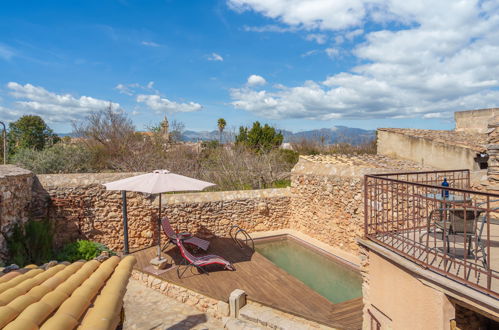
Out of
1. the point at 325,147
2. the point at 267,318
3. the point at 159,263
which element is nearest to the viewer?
the point at 267,318

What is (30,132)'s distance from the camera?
23.5 meters

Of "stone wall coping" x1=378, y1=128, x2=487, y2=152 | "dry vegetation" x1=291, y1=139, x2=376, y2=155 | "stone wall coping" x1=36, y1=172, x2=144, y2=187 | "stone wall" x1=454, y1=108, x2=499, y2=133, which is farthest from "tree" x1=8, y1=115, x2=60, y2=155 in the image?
"stone wall" x1=454, y1=108, x2=499, y2=133

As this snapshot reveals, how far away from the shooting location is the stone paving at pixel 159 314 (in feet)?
21.0

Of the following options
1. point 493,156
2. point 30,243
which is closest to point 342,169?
point 493,156

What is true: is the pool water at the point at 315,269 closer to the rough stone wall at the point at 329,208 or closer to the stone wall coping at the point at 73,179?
the rough stone wall at the point at 329,208

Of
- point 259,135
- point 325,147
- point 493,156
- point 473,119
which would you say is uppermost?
point 473,119

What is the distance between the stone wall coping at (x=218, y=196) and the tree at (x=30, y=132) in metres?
17.9

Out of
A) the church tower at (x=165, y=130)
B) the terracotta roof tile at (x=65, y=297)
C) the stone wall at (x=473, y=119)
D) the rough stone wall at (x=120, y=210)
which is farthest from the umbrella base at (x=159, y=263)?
the stone wall at (x=473, y=119)

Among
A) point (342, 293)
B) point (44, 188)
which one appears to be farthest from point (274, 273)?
point (44, 188)

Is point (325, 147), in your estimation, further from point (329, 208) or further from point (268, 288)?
point (268, 288)

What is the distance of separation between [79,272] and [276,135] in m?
28.3

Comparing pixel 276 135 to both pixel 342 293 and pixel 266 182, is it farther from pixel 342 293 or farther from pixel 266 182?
pixel 342 293

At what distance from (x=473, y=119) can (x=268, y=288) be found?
21.4 meters

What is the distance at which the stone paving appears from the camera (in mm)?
6406
